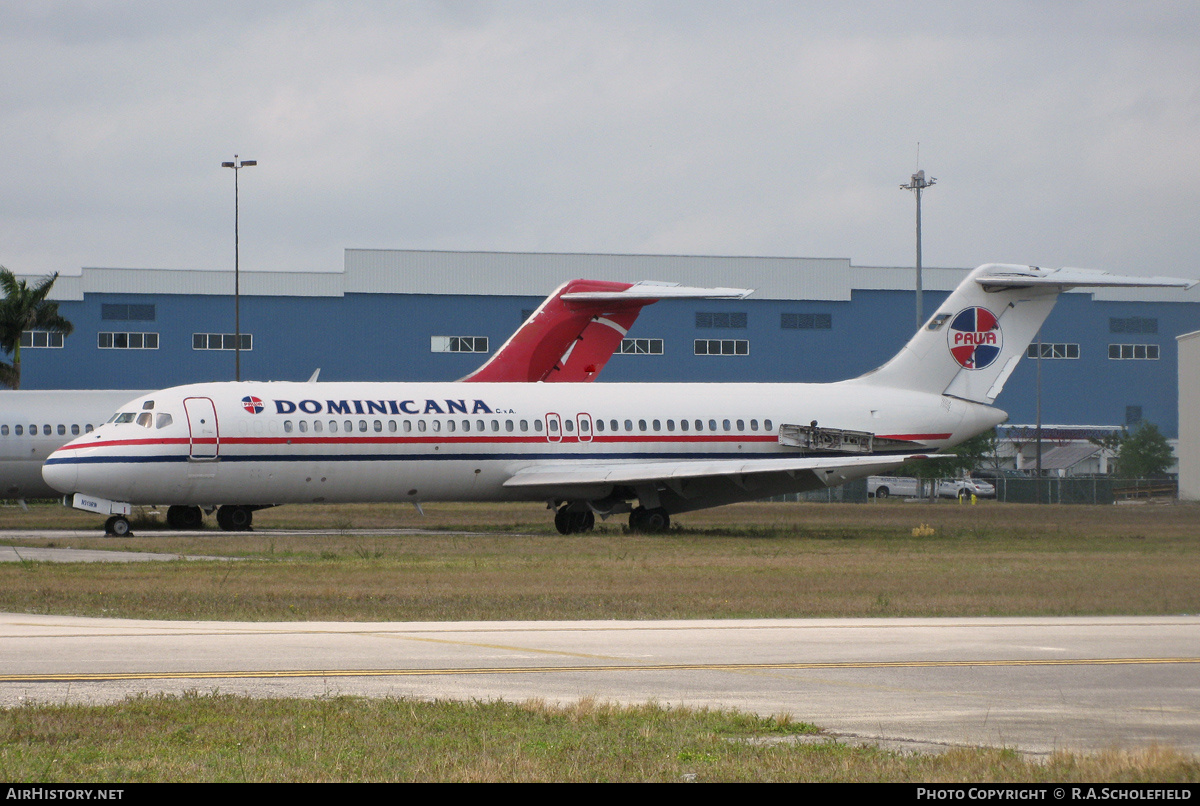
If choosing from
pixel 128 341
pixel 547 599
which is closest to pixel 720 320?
pixel 128 341

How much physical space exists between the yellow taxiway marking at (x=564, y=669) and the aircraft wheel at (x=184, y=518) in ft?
91.2

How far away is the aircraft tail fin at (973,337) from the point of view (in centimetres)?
4253

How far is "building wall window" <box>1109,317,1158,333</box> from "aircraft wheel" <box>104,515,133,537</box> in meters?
81.0

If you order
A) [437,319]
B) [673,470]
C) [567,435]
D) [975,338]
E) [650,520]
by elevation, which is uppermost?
[437,319]

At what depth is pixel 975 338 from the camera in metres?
42.5

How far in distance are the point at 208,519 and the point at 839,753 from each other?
39.9 m

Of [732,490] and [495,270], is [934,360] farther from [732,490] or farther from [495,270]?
[495,270]

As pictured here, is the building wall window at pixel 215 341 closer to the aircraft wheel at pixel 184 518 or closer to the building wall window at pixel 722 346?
the building wall window at pixel 722 346

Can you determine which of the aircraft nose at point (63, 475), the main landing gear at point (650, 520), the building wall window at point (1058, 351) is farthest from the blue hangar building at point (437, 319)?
the aircraft nose at point (63, 475)

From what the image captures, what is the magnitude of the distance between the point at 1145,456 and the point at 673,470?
6241 centimetres

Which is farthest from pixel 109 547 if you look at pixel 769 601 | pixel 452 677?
pixel 452 677

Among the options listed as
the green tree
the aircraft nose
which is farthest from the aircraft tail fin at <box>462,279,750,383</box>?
the green tree

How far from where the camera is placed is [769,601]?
20.6 m

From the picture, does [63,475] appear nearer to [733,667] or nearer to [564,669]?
[564,669]
